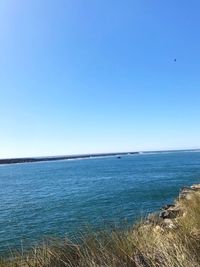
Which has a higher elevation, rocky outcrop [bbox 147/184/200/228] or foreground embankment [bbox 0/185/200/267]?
foreground embankment [bbox 0/185/200/267]

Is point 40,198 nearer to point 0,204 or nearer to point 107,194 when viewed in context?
point 0,204

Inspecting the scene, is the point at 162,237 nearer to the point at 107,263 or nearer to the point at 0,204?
the point at 107,263

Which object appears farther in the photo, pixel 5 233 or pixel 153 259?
pixel 5 233

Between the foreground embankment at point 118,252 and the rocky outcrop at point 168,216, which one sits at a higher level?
the foreground embankment at point 118,252

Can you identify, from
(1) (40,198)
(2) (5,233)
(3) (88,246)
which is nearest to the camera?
(3) (88,246)

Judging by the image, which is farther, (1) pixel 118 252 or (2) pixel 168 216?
(2) pixel 168 216

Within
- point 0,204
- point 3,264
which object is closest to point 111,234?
point 3,264

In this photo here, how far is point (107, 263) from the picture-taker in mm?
5699

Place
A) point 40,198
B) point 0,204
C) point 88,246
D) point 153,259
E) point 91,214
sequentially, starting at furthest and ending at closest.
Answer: point 40,198 → point 0,204 → point 91,214 → point 88,246 → point 153,259

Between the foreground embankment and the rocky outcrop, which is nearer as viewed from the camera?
the foreground embankment

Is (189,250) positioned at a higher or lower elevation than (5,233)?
higher

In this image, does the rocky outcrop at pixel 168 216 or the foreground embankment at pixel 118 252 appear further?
the rocky outcrop at pixel 168 216

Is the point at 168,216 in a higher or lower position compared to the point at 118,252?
lower

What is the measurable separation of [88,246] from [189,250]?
A: 1.63m
